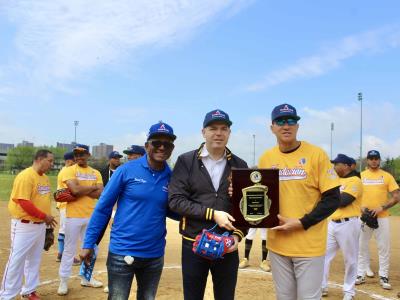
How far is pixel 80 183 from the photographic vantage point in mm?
6629

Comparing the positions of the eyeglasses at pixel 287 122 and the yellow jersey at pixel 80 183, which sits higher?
the eyeglasses at pixel 287 122

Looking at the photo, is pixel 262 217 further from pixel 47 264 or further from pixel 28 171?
pixel 47 264

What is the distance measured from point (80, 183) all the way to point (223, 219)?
4.09 metres

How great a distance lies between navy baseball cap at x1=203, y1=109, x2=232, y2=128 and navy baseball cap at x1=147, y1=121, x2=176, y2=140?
0.32 meters

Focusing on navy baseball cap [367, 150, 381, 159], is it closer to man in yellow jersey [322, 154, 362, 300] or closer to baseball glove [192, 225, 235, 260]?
man in yellow jersey [322, 154, 362, 300]

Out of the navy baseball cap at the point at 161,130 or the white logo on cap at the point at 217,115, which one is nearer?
the white logo on cap at the point at 217,115

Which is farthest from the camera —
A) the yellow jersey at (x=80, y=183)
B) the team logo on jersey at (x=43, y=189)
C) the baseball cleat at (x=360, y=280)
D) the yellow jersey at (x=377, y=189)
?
the yellow jersey at (x=377, y=189)

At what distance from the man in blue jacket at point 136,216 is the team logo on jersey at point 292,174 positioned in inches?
40.8

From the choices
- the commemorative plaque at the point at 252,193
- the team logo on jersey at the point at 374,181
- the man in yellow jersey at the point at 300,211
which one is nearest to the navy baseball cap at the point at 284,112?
the man in yellow jersey at the point at 300,211

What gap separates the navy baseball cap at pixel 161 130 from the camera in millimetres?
3543

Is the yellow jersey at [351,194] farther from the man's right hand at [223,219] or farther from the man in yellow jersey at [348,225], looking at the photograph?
the man's right hand at [223,219]

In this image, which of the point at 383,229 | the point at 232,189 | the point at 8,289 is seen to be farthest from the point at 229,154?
the point at 383,229

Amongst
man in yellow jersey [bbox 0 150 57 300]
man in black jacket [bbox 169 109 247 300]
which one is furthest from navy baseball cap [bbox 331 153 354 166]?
man in yellow jersey [bbox 0 150 57 300]

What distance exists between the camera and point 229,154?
3.59m
